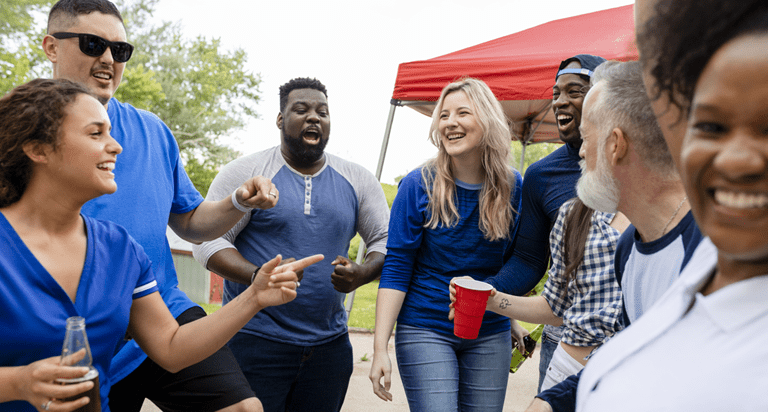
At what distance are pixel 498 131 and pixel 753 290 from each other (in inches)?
88.1

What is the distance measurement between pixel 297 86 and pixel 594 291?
7.27ft

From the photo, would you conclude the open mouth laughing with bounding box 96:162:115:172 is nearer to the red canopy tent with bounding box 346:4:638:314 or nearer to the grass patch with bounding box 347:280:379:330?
the red canopy tent with bounding box 346:4:638:314

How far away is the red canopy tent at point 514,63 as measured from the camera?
478 centimetres

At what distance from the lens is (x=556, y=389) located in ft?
4.66

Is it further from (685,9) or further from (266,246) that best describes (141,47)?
(685,9)

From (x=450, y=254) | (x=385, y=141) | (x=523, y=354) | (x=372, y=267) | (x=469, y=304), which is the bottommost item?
(x=523, y=354)

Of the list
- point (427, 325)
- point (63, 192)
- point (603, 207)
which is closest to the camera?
point (603, 207)

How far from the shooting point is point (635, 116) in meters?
1.34

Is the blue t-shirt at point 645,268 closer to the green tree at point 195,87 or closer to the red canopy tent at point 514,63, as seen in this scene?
the red canopy tent at point 514,63

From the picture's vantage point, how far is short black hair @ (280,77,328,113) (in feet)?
10.9

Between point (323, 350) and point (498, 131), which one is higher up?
point (498, 131)

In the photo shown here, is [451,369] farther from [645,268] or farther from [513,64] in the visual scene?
[513,64]

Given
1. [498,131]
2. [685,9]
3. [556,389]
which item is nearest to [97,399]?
[556,389]

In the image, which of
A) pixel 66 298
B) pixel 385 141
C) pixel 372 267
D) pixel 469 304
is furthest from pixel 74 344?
pixel 385 141
